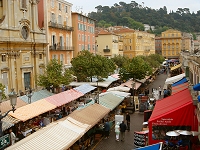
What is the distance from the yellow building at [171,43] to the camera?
117m

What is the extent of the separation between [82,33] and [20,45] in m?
23.1

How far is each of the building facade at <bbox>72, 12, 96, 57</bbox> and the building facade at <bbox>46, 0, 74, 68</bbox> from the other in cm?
309

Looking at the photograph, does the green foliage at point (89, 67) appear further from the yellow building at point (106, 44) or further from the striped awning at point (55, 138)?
the yellow building at point (106, 44)

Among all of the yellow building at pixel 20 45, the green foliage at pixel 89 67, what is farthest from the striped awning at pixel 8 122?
the green foliage at pixel 89 67

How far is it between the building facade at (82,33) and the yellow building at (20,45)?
48.1ft

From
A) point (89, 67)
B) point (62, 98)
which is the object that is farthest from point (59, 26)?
point (62, 98)

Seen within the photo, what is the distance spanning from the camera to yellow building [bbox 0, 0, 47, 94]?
32.7m

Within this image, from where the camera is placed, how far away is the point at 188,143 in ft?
48.3

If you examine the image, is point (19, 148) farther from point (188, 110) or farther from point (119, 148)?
point (188, 110)

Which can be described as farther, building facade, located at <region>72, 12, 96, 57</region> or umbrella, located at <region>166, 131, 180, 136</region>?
building facade, located at <region>72, 12, 96, 57</region>

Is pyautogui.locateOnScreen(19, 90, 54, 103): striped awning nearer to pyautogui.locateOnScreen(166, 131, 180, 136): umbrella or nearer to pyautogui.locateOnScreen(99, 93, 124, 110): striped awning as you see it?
pyautogui.locateOnScreen(99, 93, 124, 110): striped awning

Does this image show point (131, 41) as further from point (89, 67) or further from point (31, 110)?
point (31, 110)

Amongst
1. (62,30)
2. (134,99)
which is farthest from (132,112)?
(62,30)

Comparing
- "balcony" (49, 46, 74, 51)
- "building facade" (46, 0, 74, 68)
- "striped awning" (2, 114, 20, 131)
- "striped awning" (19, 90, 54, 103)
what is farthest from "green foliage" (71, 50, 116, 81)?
"striped awning" (2, 114, 20, 131)
